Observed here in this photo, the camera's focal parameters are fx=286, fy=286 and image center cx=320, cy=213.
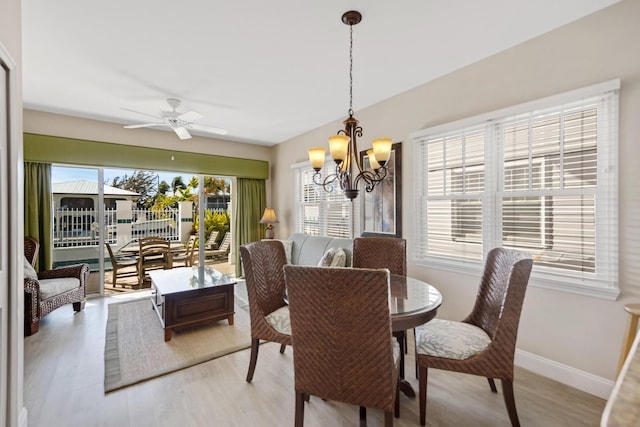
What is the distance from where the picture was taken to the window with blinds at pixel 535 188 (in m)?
1.99

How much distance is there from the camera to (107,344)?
2785 millimetres

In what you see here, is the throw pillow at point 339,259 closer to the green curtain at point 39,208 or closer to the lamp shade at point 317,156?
the lamp shade at point 317,156

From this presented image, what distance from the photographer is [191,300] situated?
9.89 feet

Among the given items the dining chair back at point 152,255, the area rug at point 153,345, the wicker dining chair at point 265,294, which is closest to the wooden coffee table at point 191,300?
the area rug at point 153,345

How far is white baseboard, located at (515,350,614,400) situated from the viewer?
1968 mm

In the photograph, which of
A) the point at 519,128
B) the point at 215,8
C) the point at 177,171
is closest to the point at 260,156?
the point at 177,171

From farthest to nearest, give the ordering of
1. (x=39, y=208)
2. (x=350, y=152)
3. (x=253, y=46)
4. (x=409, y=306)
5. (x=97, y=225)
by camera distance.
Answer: (x=97, y=225), (x=39, y=208), (x=253, y=46), (x=350, y=152), (x=409, y=306)

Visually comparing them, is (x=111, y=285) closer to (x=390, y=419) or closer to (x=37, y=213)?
(x=37, y=213)

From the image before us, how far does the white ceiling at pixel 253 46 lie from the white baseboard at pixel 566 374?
2.56m

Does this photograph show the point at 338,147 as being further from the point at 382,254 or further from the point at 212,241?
the point at 212,241

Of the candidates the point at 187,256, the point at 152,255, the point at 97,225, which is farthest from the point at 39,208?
the point at 187,256

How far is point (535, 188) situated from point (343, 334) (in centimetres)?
206

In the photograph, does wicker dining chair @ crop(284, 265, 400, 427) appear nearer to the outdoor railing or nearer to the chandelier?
the chandelier

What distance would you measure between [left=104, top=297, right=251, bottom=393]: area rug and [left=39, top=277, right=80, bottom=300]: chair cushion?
551mm
